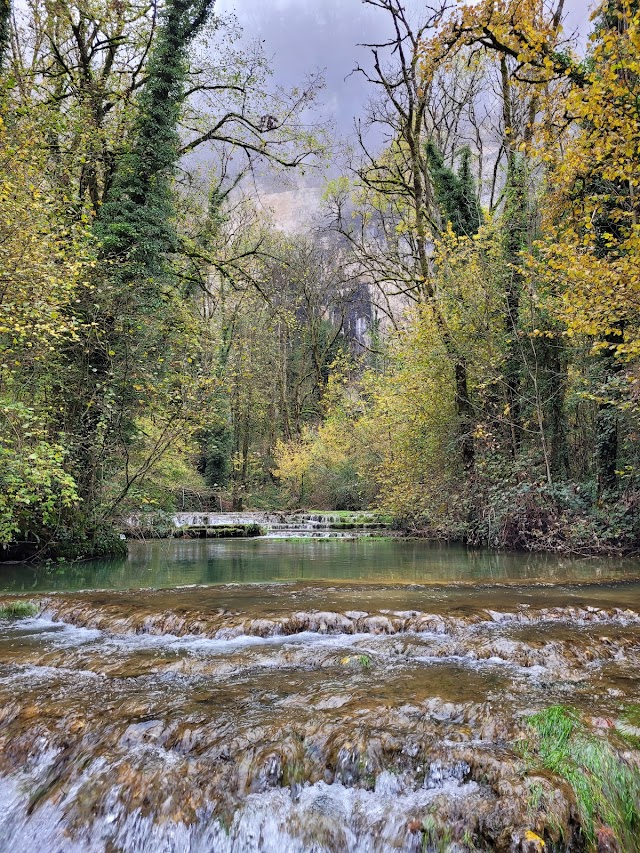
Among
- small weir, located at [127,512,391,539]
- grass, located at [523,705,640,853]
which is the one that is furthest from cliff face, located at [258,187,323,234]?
grass, located at [523,705,640,853]

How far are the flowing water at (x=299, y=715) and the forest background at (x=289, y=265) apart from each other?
11.1 ft

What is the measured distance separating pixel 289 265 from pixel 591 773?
540 inches

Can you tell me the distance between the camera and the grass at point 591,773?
107 inches

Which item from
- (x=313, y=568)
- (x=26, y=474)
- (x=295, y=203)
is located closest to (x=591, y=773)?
(x=26, y=474)

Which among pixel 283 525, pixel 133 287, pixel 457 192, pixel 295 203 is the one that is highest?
pixel 295 203

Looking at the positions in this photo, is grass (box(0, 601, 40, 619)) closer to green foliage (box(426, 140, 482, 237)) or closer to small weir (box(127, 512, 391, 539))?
small weir (box(127, 512, 391, 539))

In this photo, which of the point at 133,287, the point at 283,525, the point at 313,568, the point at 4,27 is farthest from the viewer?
the point at 283,525

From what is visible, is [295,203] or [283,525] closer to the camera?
[283,525]

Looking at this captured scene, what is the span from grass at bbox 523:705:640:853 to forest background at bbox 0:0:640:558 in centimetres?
649

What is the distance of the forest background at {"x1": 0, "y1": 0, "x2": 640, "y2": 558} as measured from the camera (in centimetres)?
841

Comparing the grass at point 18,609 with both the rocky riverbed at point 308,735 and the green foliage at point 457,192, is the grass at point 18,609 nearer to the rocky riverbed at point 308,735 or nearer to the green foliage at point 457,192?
the rocky riverbed at point 308,735

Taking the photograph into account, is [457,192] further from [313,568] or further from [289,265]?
[313,568]

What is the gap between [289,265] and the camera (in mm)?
14859

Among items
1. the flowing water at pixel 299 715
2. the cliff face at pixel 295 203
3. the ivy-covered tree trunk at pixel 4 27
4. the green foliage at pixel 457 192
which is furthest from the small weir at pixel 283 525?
the cliff face at pixel 295 203
